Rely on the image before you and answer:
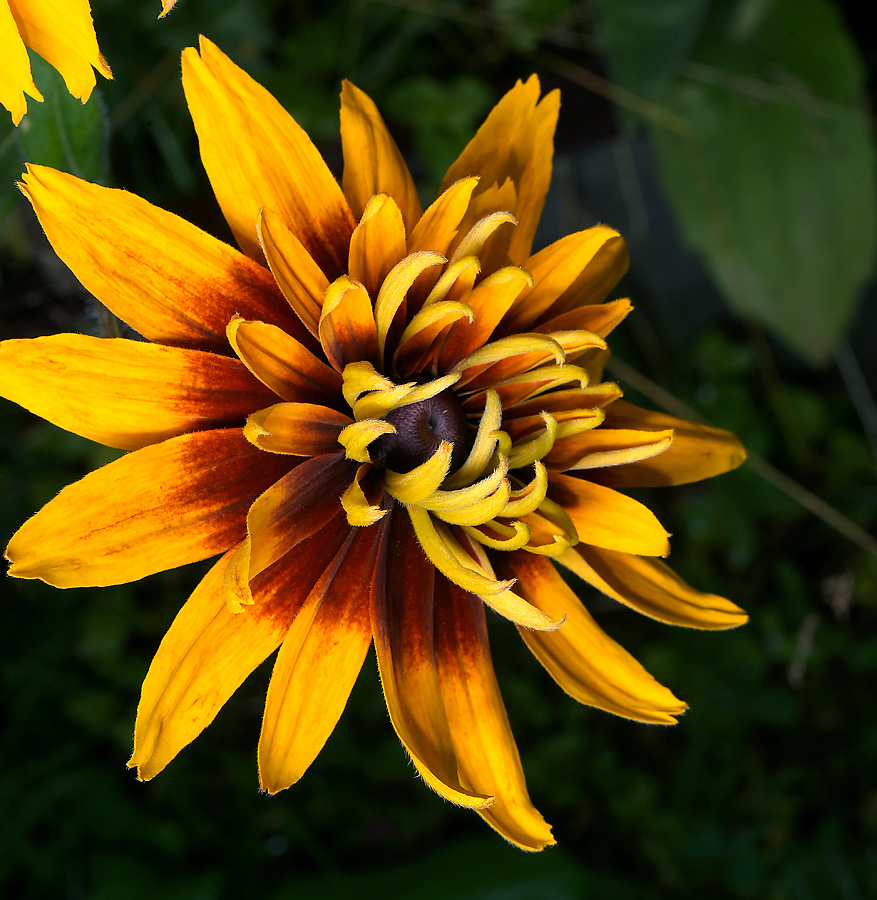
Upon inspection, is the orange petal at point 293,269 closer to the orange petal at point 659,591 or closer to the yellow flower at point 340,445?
the yellow flower at point 340,445

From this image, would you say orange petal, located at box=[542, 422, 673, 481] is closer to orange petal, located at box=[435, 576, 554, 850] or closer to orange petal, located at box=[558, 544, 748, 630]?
orange petal, located at box=[558, 544, 748, 630]

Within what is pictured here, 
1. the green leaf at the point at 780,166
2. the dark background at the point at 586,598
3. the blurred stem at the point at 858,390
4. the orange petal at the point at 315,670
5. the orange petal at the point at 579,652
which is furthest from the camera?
the blurred stem at the point at 858,390

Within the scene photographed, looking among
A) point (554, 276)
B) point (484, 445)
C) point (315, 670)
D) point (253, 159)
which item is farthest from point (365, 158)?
point (315, 670)

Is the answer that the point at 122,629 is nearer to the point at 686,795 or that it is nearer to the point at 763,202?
the point at 686,795

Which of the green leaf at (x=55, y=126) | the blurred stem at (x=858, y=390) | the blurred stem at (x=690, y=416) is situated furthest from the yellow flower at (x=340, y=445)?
the blurred stem at (x=858, y=390)

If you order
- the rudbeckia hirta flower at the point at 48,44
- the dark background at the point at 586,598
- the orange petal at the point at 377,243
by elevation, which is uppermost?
the rudbeckia hirta flower at the point at 48,44

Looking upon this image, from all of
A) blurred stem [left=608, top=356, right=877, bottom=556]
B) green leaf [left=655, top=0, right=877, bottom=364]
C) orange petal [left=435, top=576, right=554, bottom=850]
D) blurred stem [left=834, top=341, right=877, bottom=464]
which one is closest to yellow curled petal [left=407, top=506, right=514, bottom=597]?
orange petal [left=435, top=576, right=554, bottom=850]

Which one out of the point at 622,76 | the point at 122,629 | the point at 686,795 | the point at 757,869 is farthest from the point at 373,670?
the point at 622,76
